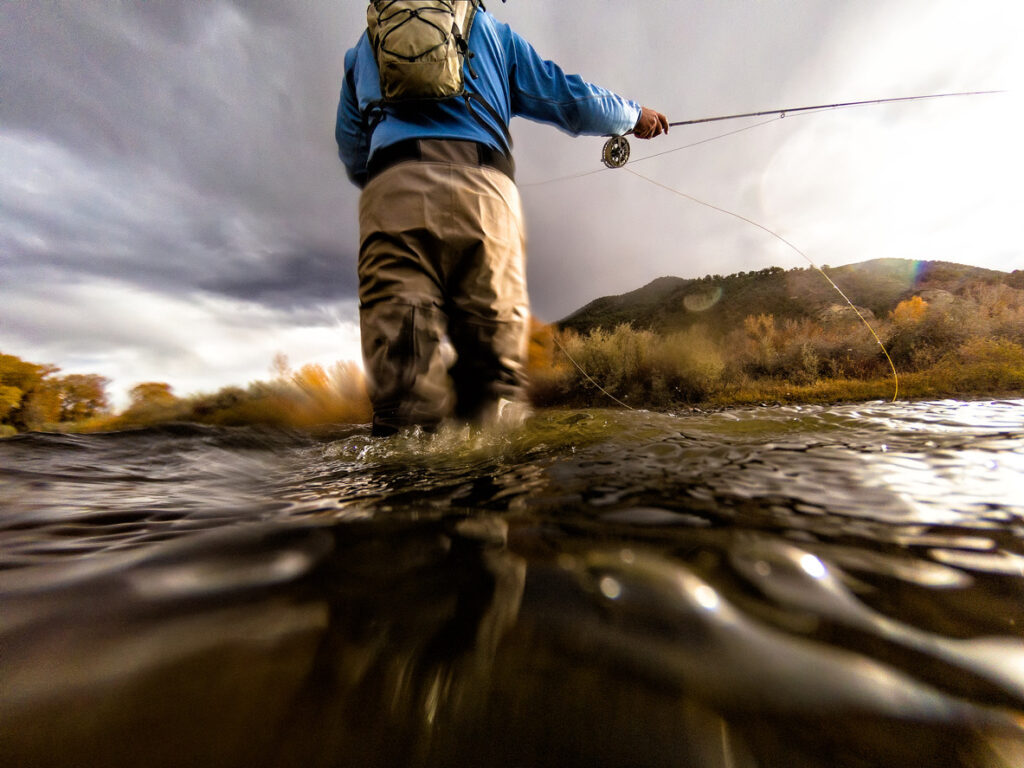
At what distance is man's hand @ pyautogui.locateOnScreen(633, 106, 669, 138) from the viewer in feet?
10.7

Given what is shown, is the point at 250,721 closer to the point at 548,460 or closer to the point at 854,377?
the point at 548,460

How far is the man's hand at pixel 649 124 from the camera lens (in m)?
3.28

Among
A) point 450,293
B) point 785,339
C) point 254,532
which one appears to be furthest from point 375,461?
point 785,339

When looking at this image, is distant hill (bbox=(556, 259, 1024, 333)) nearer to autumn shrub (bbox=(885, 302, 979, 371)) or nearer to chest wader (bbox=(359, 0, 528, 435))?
autumn shrub (bbox=(885, 302, 979, 371))

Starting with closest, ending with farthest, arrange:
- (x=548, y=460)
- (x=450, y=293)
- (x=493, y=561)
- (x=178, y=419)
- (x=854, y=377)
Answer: (x=493, y=561) → (x=548, y=460) → (x=450, y=293) → (x=178, y=419) → (x=854, y=377)

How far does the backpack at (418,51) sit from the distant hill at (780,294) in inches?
253

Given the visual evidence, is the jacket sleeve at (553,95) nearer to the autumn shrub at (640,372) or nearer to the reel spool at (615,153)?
the reel spool at (615,153)

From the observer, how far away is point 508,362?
1.99m

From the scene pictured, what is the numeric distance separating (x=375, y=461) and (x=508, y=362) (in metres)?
0.88

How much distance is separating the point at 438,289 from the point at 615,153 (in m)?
2.94

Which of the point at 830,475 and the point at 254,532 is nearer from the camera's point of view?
the point at 254,532

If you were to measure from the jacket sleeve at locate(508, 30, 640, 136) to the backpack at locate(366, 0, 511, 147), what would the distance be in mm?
518

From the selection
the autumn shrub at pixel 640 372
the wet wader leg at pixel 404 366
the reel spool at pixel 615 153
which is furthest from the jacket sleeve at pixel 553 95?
the autumn shrub at pixel 640 372

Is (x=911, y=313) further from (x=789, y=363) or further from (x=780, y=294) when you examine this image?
(x=780, y=294)
